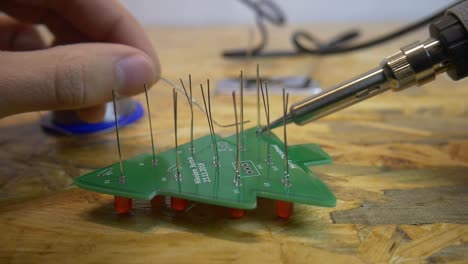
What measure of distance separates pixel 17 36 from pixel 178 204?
A: 670 millimetres

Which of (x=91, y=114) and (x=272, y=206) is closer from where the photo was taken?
(x=272, y=206)

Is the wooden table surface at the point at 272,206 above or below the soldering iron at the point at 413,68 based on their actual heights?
below

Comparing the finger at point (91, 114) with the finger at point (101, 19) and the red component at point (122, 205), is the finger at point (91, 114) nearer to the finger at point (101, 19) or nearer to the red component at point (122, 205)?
the finger at point (101, 19)

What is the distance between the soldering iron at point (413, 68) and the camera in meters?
0.51

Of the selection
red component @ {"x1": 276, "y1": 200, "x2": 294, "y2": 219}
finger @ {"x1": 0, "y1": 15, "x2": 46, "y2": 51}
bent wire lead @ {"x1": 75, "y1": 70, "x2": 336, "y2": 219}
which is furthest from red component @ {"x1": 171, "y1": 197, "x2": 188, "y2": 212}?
finger @ {"x1": 0, "y1": 15, "x2": 46, "y2": 51}

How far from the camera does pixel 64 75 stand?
49 centimetres

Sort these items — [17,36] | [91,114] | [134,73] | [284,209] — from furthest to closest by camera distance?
1. [17,36]
2. [91,114]
3. [134,73]
4. [284,209]

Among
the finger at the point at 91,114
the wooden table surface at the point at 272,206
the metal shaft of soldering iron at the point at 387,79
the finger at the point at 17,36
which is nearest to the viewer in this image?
the wooden table surface at the point at 272,206

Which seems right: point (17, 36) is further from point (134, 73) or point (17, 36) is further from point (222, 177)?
point (222, 177)

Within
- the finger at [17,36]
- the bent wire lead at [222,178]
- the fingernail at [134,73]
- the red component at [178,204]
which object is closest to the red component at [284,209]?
the bent wire lead at [222,178]

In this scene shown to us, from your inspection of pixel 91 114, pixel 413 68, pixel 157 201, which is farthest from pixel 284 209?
pixel 91 114

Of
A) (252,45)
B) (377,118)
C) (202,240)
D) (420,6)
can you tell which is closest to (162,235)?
(202,240)

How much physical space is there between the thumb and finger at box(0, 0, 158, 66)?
17 cm

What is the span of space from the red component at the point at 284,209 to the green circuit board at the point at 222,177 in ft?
0.06
